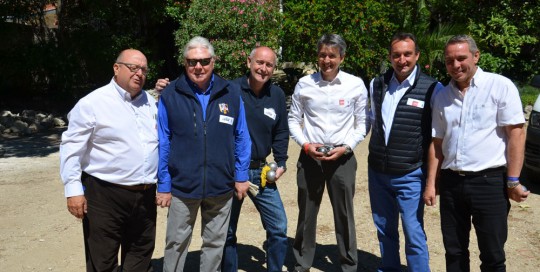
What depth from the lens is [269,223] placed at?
4.37 meters

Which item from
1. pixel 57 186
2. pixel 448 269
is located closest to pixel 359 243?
pixel 448 269

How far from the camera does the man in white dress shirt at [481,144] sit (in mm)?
3598

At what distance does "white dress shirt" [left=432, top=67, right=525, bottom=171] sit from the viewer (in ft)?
11.7

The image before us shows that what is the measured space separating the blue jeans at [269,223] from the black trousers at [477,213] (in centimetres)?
123

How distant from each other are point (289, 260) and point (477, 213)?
201 centimetres

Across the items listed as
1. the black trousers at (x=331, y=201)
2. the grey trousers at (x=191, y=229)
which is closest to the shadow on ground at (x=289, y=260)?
the black trousers at (x=331, y=201)

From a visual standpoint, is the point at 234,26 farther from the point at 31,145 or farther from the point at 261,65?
the point at 261,65

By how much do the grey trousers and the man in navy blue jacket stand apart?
1.17ft

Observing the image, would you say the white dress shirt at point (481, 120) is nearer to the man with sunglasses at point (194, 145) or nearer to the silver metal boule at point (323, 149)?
the silver metal boule at point (323, 149)

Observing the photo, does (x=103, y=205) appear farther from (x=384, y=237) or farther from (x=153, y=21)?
(x=153, y=21)

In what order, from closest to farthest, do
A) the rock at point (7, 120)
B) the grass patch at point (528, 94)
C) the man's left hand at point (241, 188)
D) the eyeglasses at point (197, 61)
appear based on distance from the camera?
the eyeglasses at point (197, 61), the man's left hand at point (241, 188), the rock at point (7, 120), the grass patch at point (528, 94)

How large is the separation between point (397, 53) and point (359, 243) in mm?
2273

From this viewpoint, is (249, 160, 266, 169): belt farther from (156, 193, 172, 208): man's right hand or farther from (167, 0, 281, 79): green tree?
(167, 0, 281, 79): green tree

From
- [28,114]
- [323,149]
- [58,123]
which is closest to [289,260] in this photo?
[323,149]
